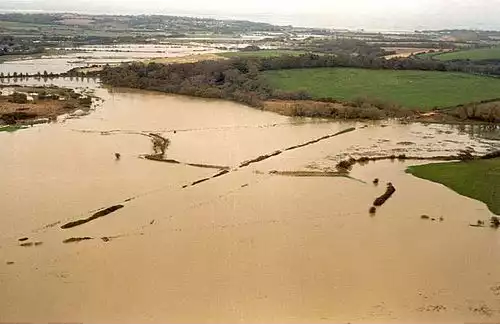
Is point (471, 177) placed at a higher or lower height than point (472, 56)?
lower

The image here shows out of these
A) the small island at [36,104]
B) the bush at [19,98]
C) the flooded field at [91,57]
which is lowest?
the small island at [36,104]

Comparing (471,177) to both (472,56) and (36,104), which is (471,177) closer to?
(36,104)

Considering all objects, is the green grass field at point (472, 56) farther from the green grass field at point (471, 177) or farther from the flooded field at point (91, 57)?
the green grass field at point (471, 177)

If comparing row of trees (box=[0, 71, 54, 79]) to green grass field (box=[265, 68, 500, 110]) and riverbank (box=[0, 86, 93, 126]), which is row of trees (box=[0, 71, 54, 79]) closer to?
riverbank (box=[0, 86, 93, 126])

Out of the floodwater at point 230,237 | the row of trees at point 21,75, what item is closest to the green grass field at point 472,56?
the floodwater at point 230,237

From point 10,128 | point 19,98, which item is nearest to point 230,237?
point 10,128
